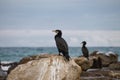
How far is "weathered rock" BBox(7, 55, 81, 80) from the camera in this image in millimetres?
15083

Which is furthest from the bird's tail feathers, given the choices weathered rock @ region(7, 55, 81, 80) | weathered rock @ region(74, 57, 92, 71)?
weathered rock @ region(74, 57, 92, 71)

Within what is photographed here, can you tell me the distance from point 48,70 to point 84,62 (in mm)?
14909

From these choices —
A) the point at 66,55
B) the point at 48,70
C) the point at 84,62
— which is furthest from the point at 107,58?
the point at 48,70

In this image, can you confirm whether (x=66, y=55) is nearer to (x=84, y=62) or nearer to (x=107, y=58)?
(x=84, y=62)

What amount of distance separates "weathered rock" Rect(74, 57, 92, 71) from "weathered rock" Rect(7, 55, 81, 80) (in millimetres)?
13579

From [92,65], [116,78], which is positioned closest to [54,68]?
[116,78]

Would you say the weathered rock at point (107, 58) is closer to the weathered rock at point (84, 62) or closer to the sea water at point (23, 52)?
the weathered rock at point (84, 62)

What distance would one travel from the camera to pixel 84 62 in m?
29.9

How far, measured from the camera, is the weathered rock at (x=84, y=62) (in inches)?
1155

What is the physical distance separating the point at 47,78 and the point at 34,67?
0.76m

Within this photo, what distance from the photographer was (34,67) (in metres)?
15.4

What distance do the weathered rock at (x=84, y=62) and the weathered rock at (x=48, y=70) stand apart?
1358 cm

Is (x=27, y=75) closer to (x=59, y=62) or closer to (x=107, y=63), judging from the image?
(x=59, y=62)

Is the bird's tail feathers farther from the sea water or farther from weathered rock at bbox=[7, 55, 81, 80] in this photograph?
the sea water
